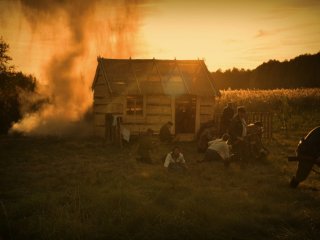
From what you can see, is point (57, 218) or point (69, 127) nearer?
point (57, 218)

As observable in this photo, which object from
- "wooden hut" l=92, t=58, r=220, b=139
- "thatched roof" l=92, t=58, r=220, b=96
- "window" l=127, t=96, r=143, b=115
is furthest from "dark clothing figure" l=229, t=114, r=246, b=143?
"window" l=127, t=96, r=143, b=115

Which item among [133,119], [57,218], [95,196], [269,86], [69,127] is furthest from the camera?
[269,86]

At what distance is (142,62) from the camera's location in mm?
23266

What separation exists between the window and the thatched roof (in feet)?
1.76

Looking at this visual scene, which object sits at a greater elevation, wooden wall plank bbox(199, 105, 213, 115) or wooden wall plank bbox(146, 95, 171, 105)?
wooden wall plank bbox(146, 95, 171, 105)

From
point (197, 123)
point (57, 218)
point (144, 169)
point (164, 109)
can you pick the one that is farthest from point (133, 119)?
point (57, 218)

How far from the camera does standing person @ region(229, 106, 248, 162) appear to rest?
13.7 meters

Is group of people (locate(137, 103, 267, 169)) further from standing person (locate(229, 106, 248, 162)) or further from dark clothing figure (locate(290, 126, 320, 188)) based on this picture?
dark clothing figure (locate(290, 126, 320, 188))

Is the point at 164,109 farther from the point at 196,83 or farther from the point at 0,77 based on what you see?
the point at 0,77

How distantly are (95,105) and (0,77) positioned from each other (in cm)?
1203

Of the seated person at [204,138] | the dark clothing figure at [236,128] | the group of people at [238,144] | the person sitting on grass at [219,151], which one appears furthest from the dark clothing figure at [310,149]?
the seated person at [204,138]

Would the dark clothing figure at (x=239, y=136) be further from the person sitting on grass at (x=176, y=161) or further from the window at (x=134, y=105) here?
the window at (x=134, y=105)

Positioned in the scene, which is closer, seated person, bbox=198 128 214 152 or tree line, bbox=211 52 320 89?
seated person, bbox=198 128 214 152

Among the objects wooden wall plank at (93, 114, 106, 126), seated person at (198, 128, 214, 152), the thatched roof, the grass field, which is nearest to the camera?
the grass field
